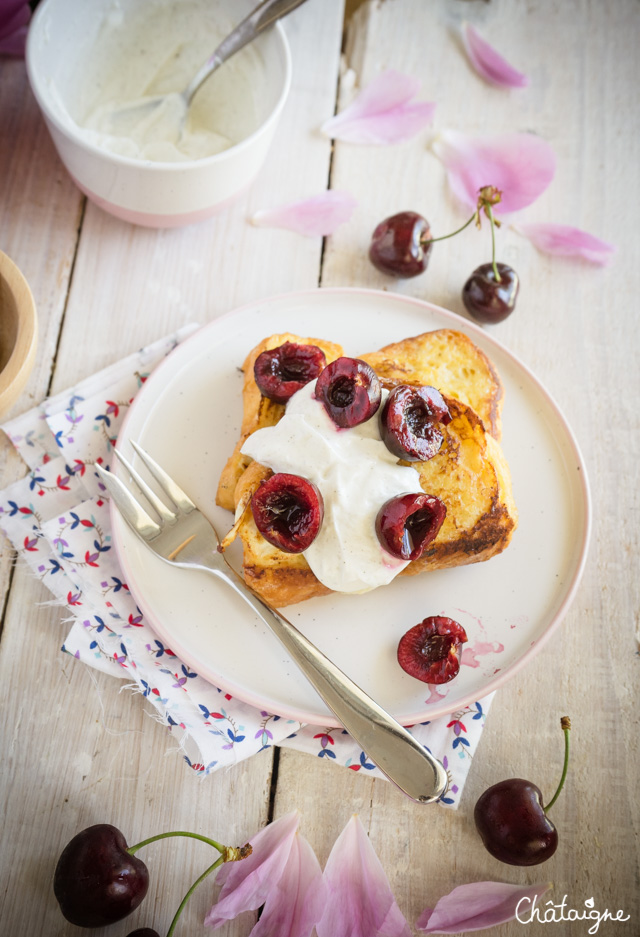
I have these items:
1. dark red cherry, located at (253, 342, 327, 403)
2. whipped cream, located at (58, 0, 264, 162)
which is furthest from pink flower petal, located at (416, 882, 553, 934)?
whipped cream, located at (58, 0, 264, 162)

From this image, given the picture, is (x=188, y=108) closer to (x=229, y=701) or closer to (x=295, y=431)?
(x=295, y=431)

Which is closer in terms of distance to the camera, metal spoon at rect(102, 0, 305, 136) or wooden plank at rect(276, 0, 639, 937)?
wooden plank at rect(276, 0, 639, 937)

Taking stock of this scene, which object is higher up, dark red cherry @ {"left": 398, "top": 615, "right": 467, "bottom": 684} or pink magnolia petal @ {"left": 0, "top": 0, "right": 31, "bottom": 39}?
pink magnolia petal @ {"left": 0, "top": 0, "right": 31, "bottom": 39}

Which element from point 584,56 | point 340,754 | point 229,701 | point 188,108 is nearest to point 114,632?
point 229,701

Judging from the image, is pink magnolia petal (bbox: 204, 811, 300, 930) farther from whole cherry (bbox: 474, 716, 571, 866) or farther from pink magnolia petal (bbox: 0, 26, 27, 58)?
pink magnolia petal (bbox: 0, 26, 27, 58)

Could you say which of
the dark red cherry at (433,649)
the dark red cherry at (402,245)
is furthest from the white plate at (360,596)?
the dark red cherry at (402,245)

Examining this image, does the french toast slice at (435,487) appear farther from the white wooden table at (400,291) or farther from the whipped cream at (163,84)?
the whipped cream at (163,84)
